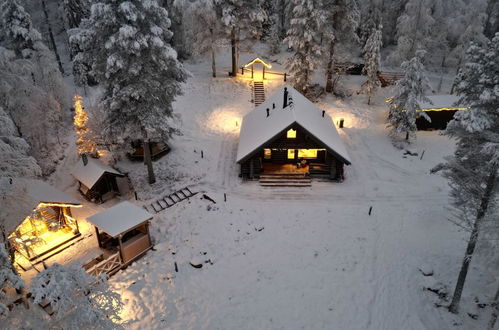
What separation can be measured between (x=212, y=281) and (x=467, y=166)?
13.5 meters

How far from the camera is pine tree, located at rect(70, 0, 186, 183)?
2070 cm

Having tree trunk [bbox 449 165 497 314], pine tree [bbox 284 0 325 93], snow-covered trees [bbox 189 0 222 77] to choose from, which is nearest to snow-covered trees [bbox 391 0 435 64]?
pine tree [bbox 284 0 325 93]

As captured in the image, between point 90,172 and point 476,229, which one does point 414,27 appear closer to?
point 476,229

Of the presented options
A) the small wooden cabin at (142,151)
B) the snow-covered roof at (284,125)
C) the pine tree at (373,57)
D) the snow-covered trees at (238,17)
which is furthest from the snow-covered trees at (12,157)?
the pine tree at (373,57)

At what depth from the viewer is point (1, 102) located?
22.7 metres

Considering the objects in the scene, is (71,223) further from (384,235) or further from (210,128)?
(384,235)

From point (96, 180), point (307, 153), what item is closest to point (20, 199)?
point (96, 180)

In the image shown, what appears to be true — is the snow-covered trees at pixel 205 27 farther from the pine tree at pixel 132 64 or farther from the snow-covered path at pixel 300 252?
the pine tree at pixel 132 64

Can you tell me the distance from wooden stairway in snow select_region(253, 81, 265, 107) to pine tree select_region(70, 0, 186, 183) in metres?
15.9

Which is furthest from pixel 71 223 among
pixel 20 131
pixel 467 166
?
pixel 467 166

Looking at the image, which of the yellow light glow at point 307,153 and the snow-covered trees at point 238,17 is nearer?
the yellow light glow at point 307,153

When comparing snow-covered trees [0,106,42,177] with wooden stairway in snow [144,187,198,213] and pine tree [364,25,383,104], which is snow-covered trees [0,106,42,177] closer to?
wooden stairway in snow [144,187,198,213]

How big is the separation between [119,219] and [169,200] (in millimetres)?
5334

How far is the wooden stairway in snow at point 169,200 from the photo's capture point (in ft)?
79.8
